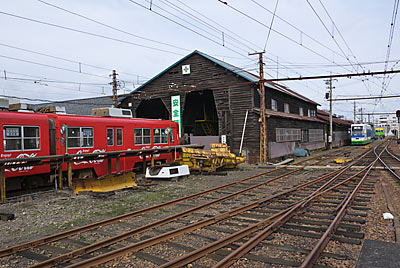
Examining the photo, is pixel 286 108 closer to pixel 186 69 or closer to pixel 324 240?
pixel 186 69

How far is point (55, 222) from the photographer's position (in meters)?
7.46

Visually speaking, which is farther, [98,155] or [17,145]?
[98,155]

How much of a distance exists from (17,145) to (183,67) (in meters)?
18.2

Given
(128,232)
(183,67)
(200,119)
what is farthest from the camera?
(200,119)

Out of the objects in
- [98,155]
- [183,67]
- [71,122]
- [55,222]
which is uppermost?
[183,67]

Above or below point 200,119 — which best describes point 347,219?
below

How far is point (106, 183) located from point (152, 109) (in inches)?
832

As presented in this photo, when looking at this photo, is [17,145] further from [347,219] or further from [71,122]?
[347,219]

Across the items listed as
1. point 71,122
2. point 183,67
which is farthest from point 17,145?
point 183,67

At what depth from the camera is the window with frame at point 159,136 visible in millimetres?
17042

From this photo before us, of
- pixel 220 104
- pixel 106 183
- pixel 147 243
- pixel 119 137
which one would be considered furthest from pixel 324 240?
pixel 220 104

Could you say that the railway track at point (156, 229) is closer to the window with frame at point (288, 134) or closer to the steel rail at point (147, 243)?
the steel rail at point (147, 243)

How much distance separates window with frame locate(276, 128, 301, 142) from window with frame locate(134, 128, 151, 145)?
1339 centimetres

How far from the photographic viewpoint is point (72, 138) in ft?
40.4
